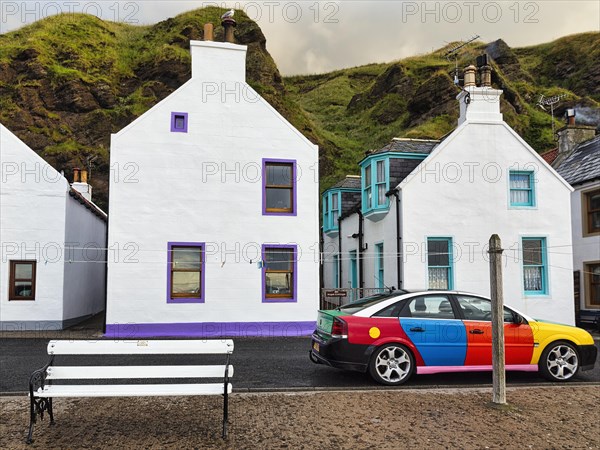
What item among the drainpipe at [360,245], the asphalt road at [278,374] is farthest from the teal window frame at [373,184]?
the asphalt road at [278,374]

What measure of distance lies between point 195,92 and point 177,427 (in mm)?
12116

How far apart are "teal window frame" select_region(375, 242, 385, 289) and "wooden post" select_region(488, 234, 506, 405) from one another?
10.9m

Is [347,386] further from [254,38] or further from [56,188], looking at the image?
[254,38]

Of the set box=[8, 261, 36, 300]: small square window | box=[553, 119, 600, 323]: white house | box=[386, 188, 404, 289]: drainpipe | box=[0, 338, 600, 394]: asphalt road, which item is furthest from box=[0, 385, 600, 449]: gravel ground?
box=[553, 119, 600, 323]: white house

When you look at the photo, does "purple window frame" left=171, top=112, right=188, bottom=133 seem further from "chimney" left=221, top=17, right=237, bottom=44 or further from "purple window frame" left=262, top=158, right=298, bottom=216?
"chimney" left=221, top=17, right=237, bottom=44

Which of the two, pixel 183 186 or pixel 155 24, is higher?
pixel 155 24

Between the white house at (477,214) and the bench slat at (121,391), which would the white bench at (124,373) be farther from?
the white house at (477,214)

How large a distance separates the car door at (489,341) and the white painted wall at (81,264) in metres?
12.8

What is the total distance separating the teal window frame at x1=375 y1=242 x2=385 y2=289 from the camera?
715 inches

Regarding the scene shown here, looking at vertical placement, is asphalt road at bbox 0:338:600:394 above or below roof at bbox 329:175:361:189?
below

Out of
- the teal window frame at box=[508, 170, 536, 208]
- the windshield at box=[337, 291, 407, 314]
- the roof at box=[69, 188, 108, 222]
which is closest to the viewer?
the windshield at box=[337, 291, 407, 314]

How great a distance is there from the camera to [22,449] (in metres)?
5.02

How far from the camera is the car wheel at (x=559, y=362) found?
8.47 metres

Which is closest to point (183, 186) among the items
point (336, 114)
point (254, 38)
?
point (254, 38)
